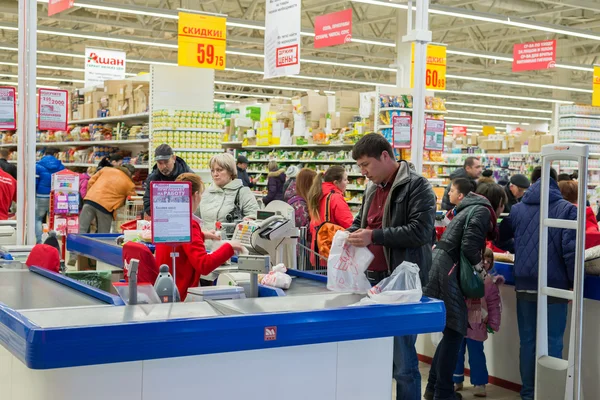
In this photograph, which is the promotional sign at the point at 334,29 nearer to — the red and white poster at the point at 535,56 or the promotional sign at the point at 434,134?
the promotional sign at the point at 434,134

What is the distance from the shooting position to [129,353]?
8.55ft

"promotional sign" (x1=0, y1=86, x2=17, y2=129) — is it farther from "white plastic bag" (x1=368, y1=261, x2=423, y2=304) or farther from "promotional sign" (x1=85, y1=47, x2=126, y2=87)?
"promotional sign" (x1=85, y1=47, x2=126, y2=87)

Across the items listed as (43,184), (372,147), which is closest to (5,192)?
(43,184)

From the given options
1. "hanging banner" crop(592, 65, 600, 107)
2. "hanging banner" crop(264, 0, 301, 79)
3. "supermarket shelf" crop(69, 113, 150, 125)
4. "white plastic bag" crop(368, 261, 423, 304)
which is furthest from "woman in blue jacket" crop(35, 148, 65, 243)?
"hanging banner" crop(592, 65, 600, 107)

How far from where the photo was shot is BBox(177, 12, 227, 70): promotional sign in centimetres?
1302

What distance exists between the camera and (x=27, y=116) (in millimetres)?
5781

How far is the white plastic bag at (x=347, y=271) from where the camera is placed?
3543 millimetres

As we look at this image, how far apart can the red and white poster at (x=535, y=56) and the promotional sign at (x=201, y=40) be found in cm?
614

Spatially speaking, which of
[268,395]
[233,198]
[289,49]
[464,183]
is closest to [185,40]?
[289,49]

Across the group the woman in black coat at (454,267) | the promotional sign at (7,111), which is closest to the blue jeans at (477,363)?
the woman in black coat at (454,267)

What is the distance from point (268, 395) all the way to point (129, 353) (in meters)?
0.66

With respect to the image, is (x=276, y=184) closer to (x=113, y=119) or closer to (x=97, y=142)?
(x=113, y=119)

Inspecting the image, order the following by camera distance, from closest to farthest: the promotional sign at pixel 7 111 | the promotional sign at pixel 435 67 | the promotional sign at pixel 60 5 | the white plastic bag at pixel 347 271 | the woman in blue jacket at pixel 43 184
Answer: the white plastic bag at pixel 347 271 → the promotional sign at pixel 7 111 → the promotional sign at pixel 60 5 → the woman in blue jacket at pixel 43 184 → the promotional sign at pixel 435 67

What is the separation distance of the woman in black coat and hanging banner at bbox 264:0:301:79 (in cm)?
469
